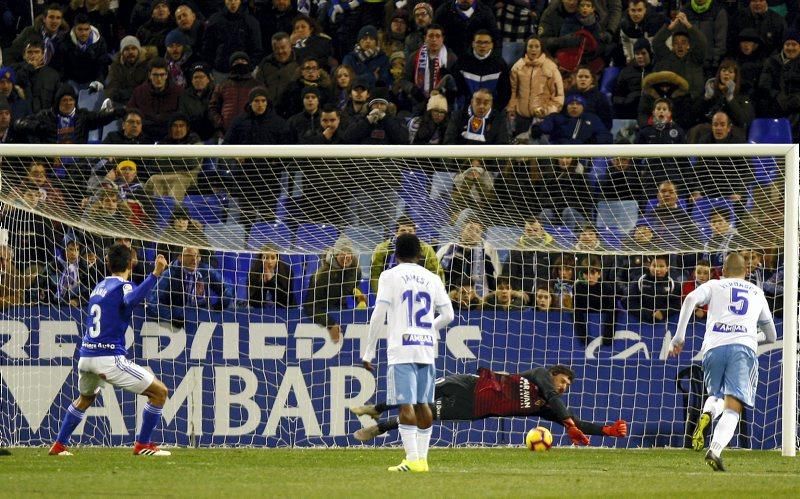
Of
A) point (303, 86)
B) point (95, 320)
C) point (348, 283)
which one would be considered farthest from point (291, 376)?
point (303, 86)

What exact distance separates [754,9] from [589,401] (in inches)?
258

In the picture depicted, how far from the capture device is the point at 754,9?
703 inches

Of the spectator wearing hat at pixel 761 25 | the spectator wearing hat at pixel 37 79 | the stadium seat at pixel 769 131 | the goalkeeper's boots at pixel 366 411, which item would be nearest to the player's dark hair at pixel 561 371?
the goalkeeper's boots at pixel 366 411

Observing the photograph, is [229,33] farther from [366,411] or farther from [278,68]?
[366,411]

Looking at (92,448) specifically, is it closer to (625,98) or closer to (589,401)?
(589,401)

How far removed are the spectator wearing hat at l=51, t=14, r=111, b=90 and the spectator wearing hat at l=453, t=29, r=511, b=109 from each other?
502 centimetres

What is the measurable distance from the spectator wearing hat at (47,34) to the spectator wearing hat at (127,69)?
997 millimetres

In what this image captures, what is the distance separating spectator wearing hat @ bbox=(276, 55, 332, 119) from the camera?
17.0 metres

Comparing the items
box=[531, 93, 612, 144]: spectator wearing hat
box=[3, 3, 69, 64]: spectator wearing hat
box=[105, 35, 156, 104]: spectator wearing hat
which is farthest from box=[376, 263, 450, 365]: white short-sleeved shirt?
box=[3, 3, 69, 64]: spectator wearing hat

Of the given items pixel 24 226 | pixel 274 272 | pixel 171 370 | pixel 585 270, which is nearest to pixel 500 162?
pixel 585 270

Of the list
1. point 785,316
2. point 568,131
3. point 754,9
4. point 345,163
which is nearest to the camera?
point 785,316

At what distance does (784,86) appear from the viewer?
1691 cm

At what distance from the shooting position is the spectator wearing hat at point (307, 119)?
1647 cm

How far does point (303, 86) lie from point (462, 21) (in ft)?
7.81
